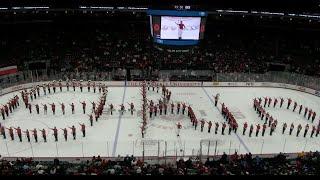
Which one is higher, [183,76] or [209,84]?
[183,76]

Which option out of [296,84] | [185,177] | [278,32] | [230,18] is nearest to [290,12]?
[278,32]

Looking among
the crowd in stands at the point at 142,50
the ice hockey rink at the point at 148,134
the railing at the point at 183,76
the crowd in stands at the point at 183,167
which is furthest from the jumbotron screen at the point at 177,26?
the crowd in stands at the point at 183,167

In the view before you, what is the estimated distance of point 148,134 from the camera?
735 inches

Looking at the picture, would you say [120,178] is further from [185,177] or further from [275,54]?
[275,54]

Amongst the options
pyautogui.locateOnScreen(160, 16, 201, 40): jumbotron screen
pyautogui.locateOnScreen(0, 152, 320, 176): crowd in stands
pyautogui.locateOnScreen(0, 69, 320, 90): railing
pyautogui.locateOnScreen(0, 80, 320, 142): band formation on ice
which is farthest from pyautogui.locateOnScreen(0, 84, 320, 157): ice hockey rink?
pyautogui.locateOnScreen(160, 16, 201, 40): jumbotron screen

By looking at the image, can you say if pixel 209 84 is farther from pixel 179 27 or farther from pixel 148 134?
pixel 148 134

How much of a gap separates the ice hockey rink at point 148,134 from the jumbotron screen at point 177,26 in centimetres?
443

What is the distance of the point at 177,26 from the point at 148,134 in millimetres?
10251

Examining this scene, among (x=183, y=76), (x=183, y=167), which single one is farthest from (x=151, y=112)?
(x=183, y=76)

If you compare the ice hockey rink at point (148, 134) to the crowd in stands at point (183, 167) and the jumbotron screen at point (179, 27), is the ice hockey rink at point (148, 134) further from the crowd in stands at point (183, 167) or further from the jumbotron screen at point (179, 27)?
the jumbotron screen at point (179, 27)

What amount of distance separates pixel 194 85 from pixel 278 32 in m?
14.9

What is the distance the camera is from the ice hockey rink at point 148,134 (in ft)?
54.9

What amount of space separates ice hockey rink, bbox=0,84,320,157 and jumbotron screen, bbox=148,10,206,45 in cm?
443

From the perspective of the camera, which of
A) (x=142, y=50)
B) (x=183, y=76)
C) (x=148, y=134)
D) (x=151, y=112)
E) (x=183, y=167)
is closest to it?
(x=183, y=167)
